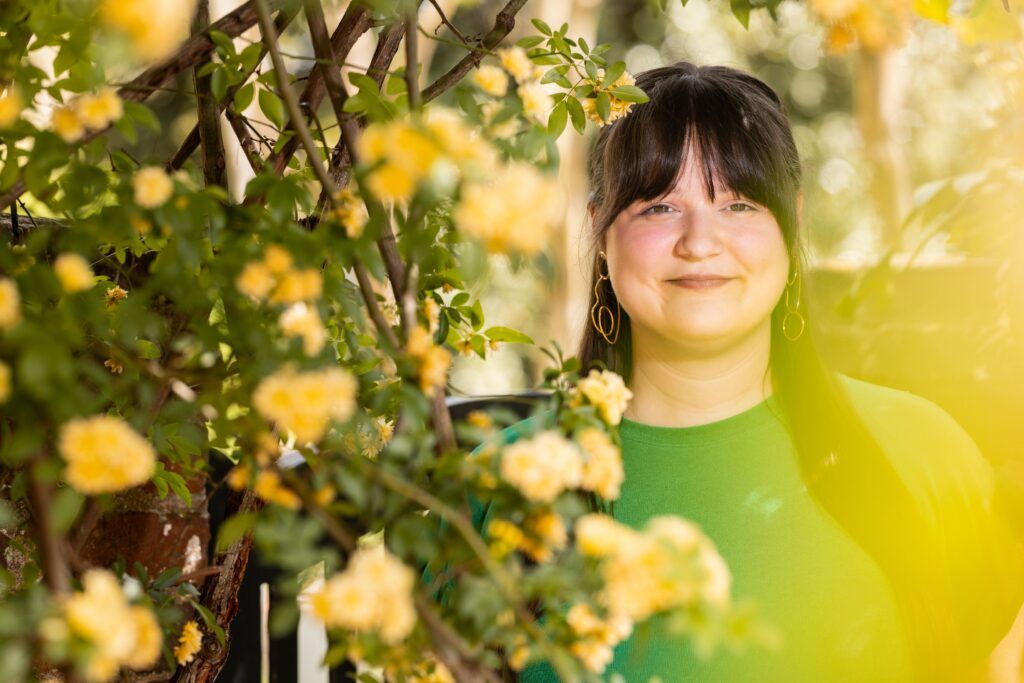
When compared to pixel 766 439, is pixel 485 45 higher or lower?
higher

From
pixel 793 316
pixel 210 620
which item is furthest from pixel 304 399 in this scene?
pixel 793 316

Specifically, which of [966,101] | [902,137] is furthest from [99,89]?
[966,101]

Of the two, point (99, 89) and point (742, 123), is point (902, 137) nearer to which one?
point (742, 123)

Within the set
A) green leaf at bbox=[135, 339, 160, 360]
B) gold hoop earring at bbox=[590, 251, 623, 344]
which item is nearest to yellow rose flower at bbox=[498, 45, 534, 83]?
green leaf at bbox=[135, 339, 160, 360]

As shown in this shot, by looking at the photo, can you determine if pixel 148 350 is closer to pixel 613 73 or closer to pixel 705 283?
pixel 613 73

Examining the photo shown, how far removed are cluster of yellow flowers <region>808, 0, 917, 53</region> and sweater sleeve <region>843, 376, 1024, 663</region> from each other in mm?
894

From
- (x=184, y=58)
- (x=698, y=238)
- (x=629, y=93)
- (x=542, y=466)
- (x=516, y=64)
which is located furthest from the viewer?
(x=698, y=238)

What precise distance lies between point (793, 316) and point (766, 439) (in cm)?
20

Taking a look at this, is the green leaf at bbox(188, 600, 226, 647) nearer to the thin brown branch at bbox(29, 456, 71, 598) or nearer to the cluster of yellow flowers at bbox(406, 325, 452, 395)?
the thin brown branch at bbox(29, 456, 71, 598)

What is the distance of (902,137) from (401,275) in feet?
40.7

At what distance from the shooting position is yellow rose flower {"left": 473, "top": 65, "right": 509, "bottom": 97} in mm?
844

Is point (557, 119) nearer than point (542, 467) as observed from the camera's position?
No

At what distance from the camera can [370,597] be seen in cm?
60

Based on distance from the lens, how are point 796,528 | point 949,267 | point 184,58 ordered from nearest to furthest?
point 184,58
point 796,528
point 949,267
